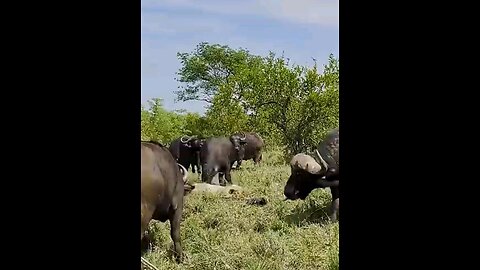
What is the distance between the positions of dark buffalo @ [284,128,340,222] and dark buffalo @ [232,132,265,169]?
10.3ft

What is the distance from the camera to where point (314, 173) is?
154 inches

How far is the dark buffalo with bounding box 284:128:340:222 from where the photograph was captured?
3746 millimetres

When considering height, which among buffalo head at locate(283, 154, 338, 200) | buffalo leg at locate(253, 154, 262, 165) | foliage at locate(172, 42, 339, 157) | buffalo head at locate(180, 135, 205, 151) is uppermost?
foliage at locate(172, 42, 339, 157)

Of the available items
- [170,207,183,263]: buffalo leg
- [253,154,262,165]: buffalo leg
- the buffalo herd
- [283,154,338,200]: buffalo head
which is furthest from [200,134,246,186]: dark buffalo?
[170,207,183,263]: buffalo leg

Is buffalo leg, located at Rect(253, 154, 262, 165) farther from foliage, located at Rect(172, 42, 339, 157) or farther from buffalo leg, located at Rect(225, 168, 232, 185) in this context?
buffalo leg, located at Rect(225, 168, 232, 185)

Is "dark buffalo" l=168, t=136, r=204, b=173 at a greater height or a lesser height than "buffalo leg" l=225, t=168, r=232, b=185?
greater

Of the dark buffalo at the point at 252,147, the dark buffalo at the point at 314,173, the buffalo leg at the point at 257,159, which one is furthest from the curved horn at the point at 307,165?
the buffalo leg at the point at 257,159

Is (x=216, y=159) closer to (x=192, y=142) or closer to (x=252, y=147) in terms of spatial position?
(x=192, y=142)

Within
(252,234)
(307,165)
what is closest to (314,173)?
(307,165)

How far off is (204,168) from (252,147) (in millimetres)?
1047

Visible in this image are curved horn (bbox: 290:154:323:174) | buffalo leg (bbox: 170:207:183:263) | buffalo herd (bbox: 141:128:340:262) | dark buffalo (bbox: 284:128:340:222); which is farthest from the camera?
curved horn (bbox: 290:154:323:174)
